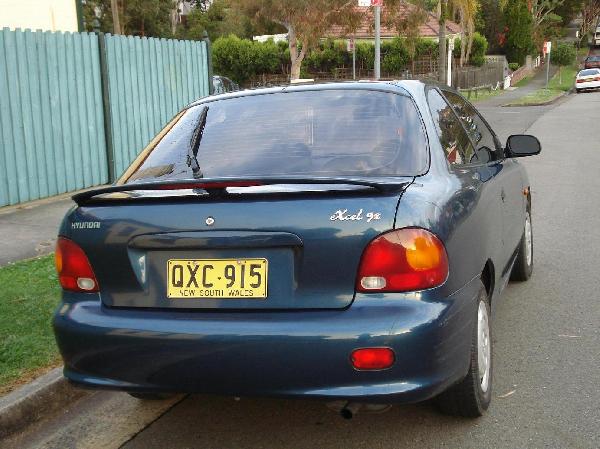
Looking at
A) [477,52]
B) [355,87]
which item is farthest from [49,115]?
[477,52]

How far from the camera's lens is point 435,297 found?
294 cm

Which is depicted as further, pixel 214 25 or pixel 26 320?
pixel 214 25

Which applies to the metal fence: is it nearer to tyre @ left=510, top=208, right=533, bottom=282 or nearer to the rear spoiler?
tyre @ left=510, top=208, right=533, bottom=282

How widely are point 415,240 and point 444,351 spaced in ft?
1.53

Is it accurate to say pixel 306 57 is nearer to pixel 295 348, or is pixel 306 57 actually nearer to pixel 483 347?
pixel 483 347

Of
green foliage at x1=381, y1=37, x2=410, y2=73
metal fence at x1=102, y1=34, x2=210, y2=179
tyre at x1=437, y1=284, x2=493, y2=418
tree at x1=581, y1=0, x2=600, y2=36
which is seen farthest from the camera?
tree at x1=581, y1=0, x2=600, y2=36

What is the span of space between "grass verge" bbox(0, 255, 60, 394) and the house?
699 centimetres

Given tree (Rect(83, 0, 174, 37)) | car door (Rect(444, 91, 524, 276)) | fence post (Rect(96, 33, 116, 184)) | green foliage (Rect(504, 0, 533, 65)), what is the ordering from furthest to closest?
green foliage (Rect(504, 0, 533, 65)) < tree (Rect(83, 0, 174, 37)) < fence post (Rect(96, 33, 116, 184)) < car door (Rect(444, 91, 524, 276))

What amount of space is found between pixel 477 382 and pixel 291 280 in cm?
110

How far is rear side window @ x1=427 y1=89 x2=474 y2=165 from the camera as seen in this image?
3.69m

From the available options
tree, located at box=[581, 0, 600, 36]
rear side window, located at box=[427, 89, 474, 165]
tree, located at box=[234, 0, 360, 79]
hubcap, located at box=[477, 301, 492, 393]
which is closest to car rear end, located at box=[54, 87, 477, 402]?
hubcap, located at box=[477, 301, 492, 393]

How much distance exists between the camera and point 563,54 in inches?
2534

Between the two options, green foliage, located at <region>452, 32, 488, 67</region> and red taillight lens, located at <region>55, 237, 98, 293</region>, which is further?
green foliage, located at <region>452, 32, 488, 67</region>

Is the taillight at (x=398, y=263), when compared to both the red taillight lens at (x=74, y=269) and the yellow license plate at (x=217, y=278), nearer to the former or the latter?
the yellow license plate at (x=217, y=278)
